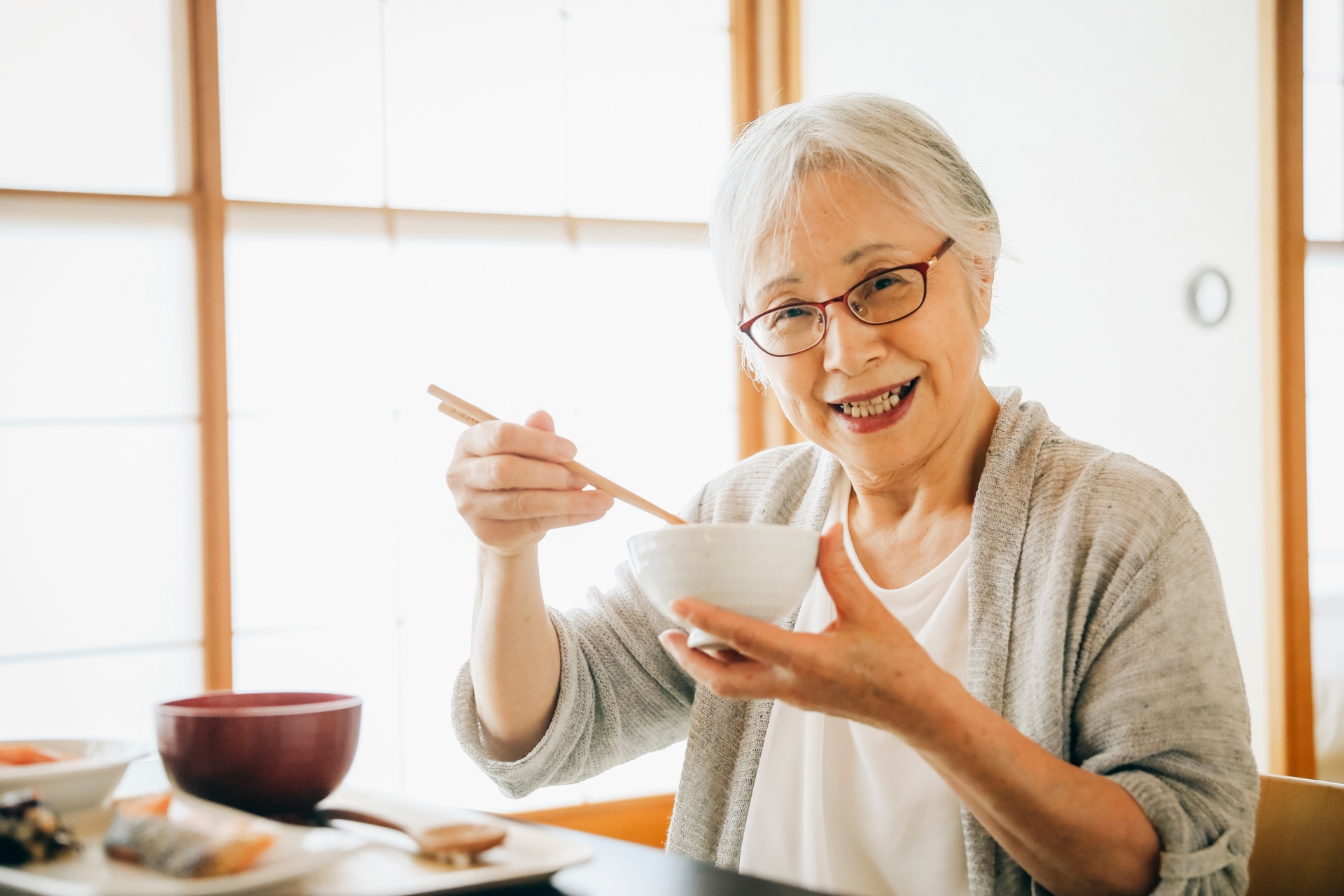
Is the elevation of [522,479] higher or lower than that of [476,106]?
lower

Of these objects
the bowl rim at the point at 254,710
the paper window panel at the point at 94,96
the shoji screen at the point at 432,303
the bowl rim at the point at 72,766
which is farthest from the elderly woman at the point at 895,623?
the paper window panel at the point at 94,96

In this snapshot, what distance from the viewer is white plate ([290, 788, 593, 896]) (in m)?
0.62

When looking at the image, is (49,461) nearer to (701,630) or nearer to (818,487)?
(818,487)

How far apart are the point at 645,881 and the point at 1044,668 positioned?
1.64 feet

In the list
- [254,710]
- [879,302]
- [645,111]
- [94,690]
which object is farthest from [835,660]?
[645,111]

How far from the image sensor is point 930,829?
3.50 ft

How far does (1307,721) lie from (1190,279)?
1.05 metres

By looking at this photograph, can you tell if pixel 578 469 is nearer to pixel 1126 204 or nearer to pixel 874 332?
pixel 874 332

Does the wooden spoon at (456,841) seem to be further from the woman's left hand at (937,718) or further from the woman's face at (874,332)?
the woman's face at (874,332)

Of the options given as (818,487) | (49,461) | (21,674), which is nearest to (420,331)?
(49,461)

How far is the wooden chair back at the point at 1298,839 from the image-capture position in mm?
976

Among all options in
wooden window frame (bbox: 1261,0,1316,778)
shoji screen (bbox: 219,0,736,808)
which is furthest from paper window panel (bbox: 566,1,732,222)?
wooden window frame (bbox: 1261,0,1316,778)

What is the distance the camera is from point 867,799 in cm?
113

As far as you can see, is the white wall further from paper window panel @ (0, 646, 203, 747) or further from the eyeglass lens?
paper window panel @ (0, 646, 203, 747)
